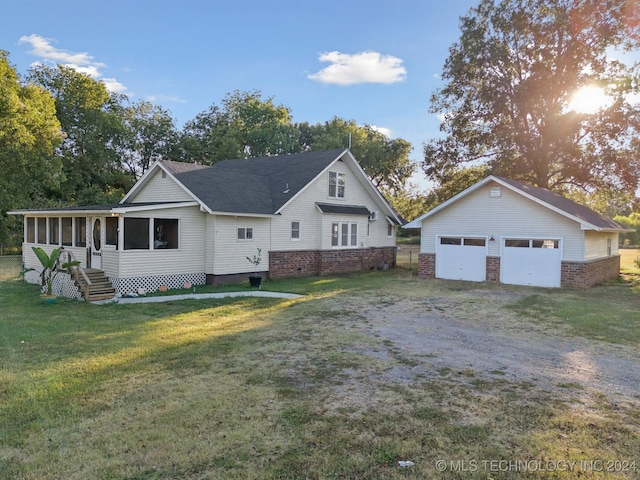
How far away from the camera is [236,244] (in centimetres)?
1688

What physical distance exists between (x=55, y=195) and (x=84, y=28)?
16479 mm

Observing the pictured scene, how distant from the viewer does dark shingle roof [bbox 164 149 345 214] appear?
1670 cm

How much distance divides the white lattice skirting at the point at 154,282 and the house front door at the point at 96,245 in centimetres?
111

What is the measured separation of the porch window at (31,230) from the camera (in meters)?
17.9

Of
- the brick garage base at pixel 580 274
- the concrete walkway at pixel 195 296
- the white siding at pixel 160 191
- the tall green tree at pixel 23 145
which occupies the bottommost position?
the concrete walkway at pixel 195 296

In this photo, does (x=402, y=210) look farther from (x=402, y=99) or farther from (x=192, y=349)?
(x=192, y=349)

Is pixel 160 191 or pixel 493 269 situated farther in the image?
pixel 493 269

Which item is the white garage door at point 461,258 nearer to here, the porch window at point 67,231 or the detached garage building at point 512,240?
the detached garage building at point 512,240

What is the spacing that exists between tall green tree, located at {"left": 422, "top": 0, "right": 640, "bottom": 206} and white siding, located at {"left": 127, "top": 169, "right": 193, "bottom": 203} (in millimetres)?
20096

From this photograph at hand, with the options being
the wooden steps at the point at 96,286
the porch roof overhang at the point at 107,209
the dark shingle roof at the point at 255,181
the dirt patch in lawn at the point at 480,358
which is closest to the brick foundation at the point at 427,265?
the dark shingle roof at the point at 255,181

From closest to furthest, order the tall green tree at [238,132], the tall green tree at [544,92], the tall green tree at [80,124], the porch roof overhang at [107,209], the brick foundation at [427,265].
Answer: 1. the porch roof overhang at [107,209]
2. the brick foundation at [427,265]
3. the tall green tree at [544,92]
4. the tall green tree at [80,124]
5. the tall green tree at [238,132]

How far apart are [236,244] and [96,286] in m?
5.24

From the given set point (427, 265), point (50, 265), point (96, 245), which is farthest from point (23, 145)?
point (427, 265)

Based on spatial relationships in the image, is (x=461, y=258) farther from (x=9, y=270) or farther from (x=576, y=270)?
(x=9, y=270)
